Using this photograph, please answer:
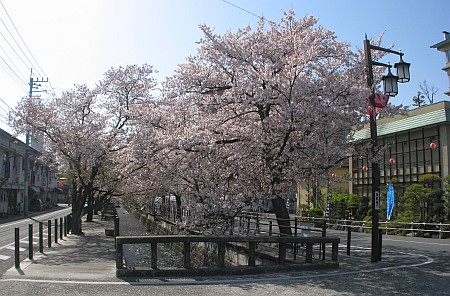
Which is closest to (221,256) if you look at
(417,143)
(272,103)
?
(272,103)

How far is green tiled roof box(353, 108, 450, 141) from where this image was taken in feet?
107

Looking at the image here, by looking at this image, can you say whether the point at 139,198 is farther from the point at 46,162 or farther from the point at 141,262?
the point at 141,262

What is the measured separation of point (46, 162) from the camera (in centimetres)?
2611

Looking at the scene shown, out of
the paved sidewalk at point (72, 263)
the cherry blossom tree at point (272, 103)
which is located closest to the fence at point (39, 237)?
the paved sidewalk at point (72, 263)

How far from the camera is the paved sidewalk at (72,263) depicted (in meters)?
10.3

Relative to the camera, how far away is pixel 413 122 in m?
35.4

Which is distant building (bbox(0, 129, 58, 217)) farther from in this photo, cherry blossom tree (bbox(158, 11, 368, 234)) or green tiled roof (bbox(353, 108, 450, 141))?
green tiled roof (bbox(353, 108, 450, 141))

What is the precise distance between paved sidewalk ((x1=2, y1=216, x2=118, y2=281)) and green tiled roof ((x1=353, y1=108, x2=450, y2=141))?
19769 millimetres

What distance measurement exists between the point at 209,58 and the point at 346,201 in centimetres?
2999

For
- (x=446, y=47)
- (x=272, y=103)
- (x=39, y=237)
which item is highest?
(x=446, y=47)

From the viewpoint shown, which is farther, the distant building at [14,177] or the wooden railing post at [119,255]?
the distant building at [14,177]

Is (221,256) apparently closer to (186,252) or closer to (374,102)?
(186,252)

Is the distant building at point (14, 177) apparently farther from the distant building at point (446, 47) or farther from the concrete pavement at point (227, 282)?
the distant building at point (446, 47)

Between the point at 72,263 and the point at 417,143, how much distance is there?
30.8m
